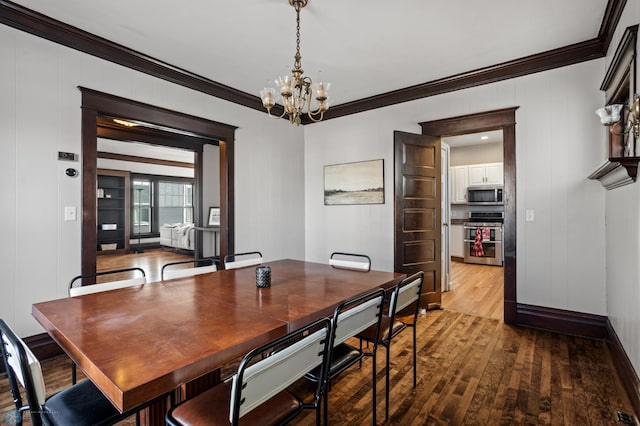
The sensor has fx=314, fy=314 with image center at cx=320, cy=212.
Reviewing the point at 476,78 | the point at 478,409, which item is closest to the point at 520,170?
the point at 476,78

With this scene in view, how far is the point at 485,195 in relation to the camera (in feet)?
22.4

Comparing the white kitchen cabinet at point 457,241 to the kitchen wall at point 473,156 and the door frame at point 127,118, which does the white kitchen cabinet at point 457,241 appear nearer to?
the kitchen wall at point 473,156

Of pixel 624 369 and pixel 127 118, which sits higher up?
pixel 127 118

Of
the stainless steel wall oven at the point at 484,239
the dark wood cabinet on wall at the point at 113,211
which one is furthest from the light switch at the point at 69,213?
the stainless steel wall oven at the point at 484,239

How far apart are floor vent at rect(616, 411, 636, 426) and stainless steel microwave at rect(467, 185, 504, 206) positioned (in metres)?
5.39

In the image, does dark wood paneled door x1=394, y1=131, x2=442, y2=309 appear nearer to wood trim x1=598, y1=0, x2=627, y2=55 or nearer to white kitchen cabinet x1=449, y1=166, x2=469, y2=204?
wood trim x1=598, y1=0, x2=627, y2=55

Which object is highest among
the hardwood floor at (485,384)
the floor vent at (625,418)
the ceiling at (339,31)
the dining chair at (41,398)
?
the ceiling at (339,31)

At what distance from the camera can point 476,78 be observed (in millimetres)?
3494

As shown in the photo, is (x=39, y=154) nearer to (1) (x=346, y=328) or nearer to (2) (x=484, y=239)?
(1) (x=346, y=328)

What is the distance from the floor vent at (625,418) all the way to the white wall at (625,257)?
0.91 ft

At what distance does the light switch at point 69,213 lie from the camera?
8.79 ft

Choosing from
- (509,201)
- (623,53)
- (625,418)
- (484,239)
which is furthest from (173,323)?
(484,239)

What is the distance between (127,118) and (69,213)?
1.04 meters

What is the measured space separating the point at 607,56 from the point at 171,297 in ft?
13.2
